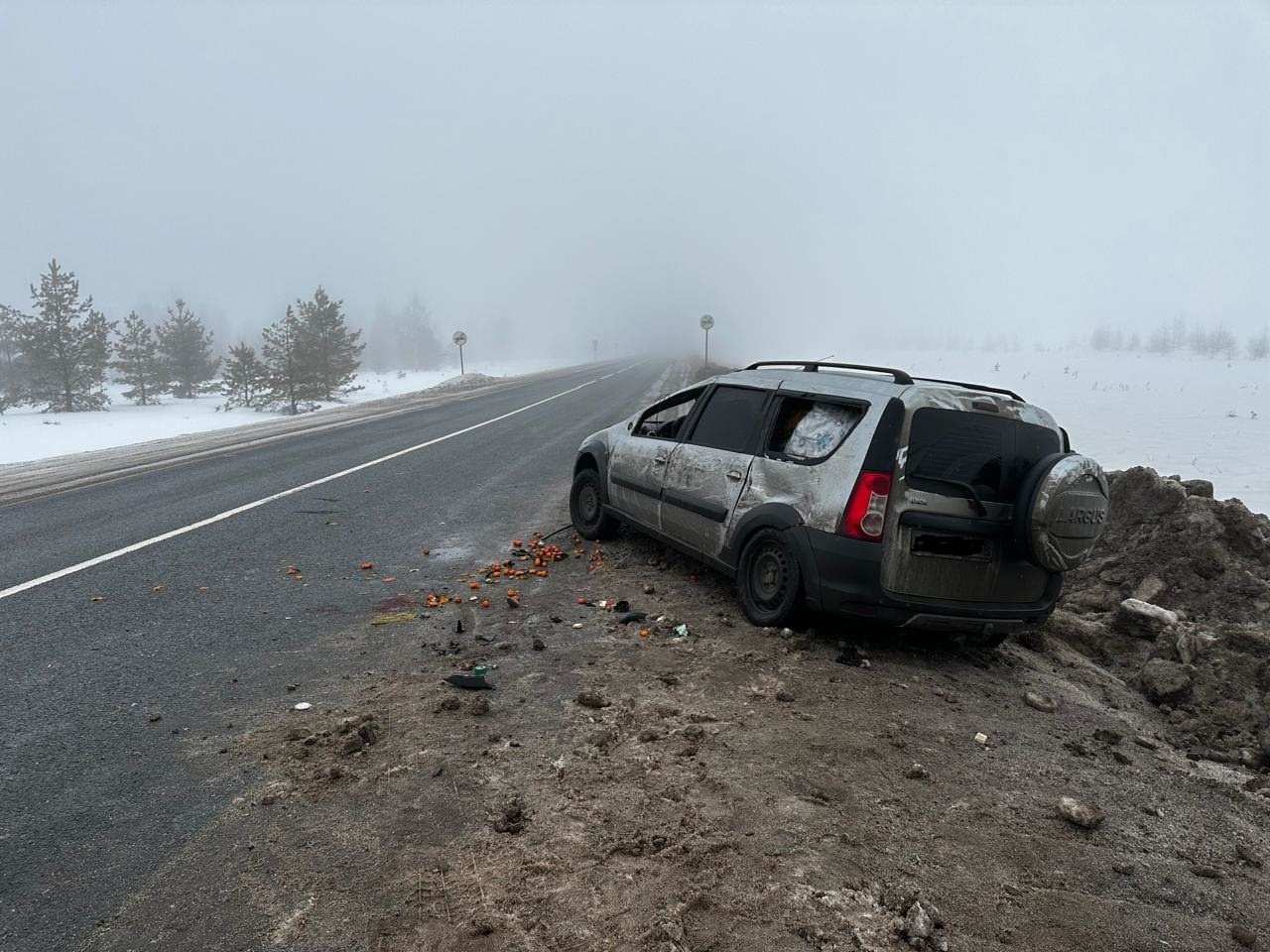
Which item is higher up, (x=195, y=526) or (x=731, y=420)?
(x=731, y=420)

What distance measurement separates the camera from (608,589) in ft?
19.0

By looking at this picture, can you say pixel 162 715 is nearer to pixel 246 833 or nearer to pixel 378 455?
pixel 246 833

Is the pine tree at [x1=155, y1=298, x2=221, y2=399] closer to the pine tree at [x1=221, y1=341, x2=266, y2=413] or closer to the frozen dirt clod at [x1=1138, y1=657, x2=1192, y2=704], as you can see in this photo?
the pine tree at [x1=221, y1=341, x2=266, y2=413]

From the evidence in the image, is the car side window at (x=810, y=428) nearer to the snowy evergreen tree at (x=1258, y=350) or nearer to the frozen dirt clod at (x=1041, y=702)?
the frozen dirt clod at (x=1041, y=702)

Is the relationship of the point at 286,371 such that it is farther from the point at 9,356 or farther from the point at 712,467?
the point at 9,356

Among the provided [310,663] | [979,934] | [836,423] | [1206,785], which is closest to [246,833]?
[310,663]

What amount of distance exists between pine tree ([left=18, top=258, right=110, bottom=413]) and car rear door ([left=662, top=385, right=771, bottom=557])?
38071 mm

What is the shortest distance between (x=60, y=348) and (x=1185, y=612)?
41.7 metres

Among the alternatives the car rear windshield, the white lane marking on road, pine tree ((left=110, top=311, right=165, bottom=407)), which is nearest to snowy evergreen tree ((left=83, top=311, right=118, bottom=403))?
pine tree ((left=110, top=311, right=165, bottom=407))

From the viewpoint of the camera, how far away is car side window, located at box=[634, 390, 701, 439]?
6090 millimetres

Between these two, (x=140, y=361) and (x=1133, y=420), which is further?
(x=140, y=361)

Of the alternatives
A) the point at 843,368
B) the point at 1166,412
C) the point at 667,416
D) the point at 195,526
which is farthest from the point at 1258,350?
the point at 195,526

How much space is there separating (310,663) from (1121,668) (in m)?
5.30

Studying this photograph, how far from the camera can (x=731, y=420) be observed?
215 inches
